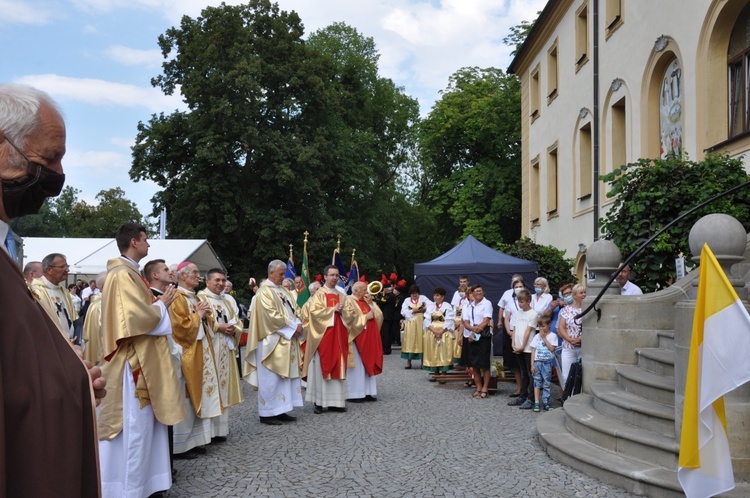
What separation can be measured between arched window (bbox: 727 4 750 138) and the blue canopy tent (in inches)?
233

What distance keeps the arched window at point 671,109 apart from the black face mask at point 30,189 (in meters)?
13.7

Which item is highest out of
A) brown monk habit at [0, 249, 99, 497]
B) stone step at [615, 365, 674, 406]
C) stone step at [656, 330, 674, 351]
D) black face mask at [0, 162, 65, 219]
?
black face mask at [0, 162, 65, 219]

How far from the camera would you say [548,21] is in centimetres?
2311

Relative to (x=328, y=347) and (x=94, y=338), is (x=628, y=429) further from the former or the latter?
(x=328, y=347)

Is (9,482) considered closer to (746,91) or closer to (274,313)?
(274,313)

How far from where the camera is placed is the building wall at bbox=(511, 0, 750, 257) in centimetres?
1260

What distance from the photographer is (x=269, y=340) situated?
9883 millimetres

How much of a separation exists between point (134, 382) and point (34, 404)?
430cm

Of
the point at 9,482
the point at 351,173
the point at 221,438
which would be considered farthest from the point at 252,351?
the point at 351,173

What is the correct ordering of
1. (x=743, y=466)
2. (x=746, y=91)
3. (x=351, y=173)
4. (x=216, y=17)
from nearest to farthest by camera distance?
1. (x=743, y=466)
2. (x=746, y=91)
3. (x=216, y=17)
4. (x=351, y=173)

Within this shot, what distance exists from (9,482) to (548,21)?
78.0ft

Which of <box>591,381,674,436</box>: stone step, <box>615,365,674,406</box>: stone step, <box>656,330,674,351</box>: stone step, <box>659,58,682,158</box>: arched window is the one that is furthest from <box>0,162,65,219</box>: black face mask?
<box>659,58,682,158</box>: arched window

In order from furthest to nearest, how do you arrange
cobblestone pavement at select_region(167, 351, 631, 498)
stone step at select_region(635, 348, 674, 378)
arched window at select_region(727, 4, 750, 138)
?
arched window at select_region(727, 4, 750, 138), stone step at select_region(635, 348, 674, 378), cobblestone pavement at select_region(167, 351, 631, 498)

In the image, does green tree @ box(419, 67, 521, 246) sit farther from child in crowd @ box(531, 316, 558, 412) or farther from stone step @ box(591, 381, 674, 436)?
stone step @ box(591, 381, 674, 436)
